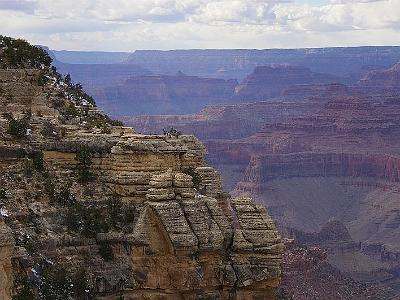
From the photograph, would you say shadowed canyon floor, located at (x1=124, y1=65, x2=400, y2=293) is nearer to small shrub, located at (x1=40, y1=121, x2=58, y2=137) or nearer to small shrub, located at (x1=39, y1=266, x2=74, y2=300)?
small shrub, located at (x1=40, y1=121, x2=58, y2=137)

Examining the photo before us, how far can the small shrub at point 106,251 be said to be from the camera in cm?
2848

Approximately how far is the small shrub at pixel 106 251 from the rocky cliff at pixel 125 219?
0.11 feet

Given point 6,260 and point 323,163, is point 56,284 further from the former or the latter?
point 323,163

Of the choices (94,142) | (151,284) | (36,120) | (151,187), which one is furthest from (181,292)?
(36,120)

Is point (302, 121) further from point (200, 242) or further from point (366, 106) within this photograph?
point (200, 242)

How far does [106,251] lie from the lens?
28.5 meters

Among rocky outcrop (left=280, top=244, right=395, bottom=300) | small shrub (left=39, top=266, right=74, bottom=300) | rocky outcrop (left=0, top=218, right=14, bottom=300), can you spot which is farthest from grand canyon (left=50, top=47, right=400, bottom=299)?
rocky outcrop (left=0, top=218, right=14, bottom=300)

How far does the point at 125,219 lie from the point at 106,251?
128 centimetres

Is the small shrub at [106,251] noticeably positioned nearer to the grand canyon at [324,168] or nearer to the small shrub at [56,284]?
the small shrub at [56,284]

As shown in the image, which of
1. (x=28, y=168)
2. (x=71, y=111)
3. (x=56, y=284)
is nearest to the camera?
(x=56, y=284)

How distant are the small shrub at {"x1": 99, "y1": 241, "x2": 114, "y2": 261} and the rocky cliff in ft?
0.11

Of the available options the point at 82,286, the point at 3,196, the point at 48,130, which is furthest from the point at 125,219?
the point at 48,130

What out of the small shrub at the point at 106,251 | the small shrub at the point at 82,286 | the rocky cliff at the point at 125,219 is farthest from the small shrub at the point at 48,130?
the small shrub at the point at 82,286

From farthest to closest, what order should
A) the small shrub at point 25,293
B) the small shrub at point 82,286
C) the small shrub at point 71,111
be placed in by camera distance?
the small shrub at point 71,111, the small shrub at point 82,286, the small shrub at point 25,293
